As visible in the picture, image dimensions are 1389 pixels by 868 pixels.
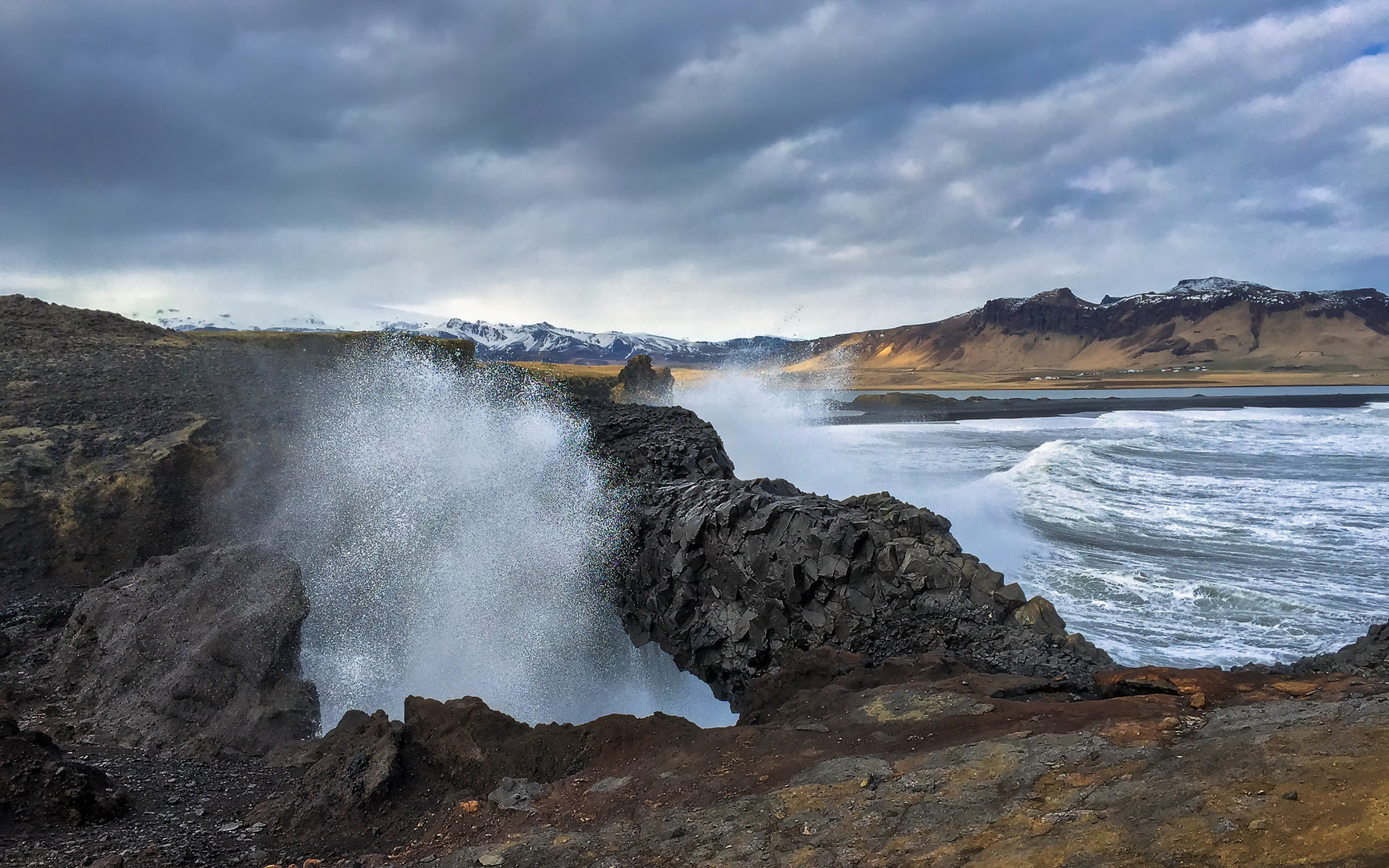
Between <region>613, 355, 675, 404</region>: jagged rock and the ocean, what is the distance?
2.04 metres

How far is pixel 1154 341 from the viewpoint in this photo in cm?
14675

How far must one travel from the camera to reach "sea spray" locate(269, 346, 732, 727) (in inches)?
433

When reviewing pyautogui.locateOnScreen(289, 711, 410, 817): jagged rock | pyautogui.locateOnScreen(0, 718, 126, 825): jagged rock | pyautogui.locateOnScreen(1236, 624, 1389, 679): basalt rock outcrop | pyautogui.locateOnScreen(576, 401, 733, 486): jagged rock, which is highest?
pyautogui.locateOnScreen(576, 401, 733, 486): jagged rock

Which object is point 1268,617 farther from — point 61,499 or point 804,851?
point 61,499

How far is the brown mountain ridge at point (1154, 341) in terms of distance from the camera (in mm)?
119438

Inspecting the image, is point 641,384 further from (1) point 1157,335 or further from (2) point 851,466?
(1) point 1157,335

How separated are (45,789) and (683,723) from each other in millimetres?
5482

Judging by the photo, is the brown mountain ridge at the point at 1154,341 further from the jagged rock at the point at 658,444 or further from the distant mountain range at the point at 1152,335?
the jagged rock at the point at 658,444

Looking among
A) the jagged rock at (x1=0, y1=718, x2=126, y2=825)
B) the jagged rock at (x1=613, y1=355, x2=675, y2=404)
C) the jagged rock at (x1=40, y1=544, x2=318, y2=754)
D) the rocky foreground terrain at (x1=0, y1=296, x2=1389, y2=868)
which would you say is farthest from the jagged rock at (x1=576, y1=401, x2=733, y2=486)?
the jagged rock at (x1=613, y1=355, x2=675, y2=404)

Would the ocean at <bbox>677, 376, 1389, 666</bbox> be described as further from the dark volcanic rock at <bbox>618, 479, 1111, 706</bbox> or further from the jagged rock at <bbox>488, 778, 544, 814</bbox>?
the jagged rock at <bbox>488, 778, 544, 814</bbox>

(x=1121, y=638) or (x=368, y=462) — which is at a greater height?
(x=368, y=462)

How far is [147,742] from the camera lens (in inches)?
314

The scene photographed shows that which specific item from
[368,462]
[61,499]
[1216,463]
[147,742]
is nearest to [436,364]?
[368,462]

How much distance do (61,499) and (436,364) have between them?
8.91 m
